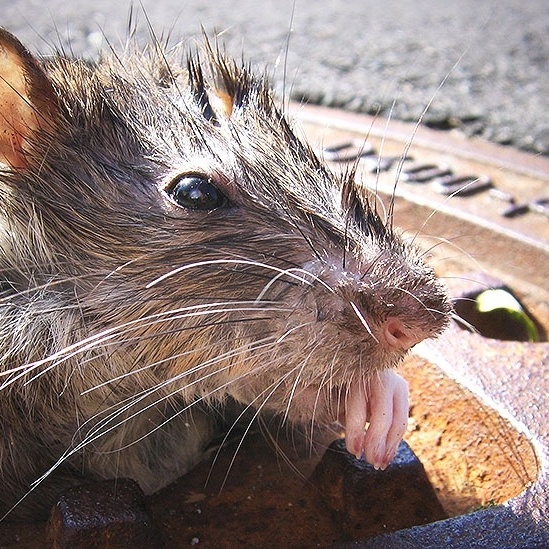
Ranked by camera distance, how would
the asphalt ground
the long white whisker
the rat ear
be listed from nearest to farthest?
the long white whisker < the rat ear < the asphalt ground

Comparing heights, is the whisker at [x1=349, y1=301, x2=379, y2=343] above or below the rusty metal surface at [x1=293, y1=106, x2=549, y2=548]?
above

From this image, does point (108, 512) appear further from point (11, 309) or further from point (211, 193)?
point (211, 193)

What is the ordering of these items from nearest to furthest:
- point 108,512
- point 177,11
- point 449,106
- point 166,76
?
1. point 108,512
2. point 166,76
3. point 449,106
4. point 177,11

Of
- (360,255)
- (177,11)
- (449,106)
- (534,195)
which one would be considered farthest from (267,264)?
(177,11)

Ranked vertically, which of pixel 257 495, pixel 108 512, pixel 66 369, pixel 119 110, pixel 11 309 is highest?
pixel 119 110

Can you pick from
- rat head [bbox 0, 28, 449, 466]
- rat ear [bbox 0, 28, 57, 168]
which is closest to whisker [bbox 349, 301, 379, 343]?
rat head [bbox 0, 28, 449, 466]

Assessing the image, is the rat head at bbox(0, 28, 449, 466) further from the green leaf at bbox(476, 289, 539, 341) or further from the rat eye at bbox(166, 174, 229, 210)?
the green leaf at bbox(476, 289, 539, 341)

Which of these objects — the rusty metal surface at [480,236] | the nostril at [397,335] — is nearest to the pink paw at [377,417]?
the nostril at [397,335]

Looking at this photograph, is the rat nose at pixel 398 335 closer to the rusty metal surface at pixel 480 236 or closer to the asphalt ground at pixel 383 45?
the rusty metal surface at pixel 480 236
